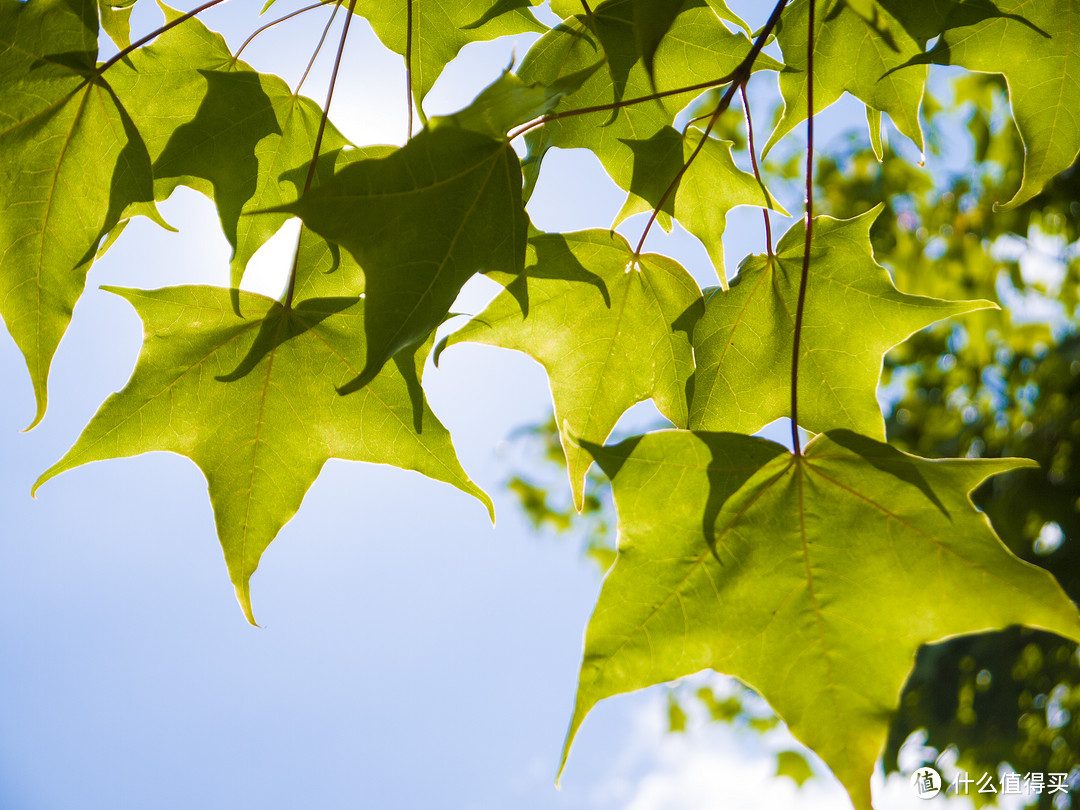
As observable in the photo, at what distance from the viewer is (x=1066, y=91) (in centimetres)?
87

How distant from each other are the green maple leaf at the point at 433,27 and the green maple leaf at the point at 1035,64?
51 cm

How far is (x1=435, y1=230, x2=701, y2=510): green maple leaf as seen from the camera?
3.33 ft

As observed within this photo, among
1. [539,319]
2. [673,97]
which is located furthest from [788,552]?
[673,97]

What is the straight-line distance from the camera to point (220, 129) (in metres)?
0.96

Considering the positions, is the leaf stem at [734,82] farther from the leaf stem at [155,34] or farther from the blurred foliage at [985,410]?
the blurred foliage at [985,410]

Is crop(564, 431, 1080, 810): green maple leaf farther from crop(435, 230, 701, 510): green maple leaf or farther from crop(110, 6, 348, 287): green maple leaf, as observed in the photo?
crop(110, 6, 348, 287): green maple leaf

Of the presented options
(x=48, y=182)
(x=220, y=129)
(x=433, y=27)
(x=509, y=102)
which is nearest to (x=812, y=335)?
(x=509, y=102)

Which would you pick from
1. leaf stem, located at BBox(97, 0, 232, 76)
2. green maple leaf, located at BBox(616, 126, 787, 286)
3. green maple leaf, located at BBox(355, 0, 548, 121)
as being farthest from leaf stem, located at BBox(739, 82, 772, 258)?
leaf stem, located at BBox(97, 0, 232, 76)

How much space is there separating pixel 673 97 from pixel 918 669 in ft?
11.2

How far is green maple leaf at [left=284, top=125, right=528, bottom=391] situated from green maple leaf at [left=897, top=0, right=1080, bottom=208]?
0.52 meters

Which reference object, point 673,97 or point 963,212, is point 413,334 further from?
point 963,212

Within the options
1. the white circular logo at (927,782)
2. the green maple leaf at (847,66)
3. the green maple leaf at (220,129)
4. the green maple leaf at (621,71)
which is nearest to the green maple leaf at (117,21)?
the green maple leaf at (220,129)

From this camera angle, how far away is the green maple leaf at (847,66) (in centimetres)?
95

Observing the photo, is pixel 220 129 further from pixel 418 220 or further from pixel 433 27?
pixel 418 220
